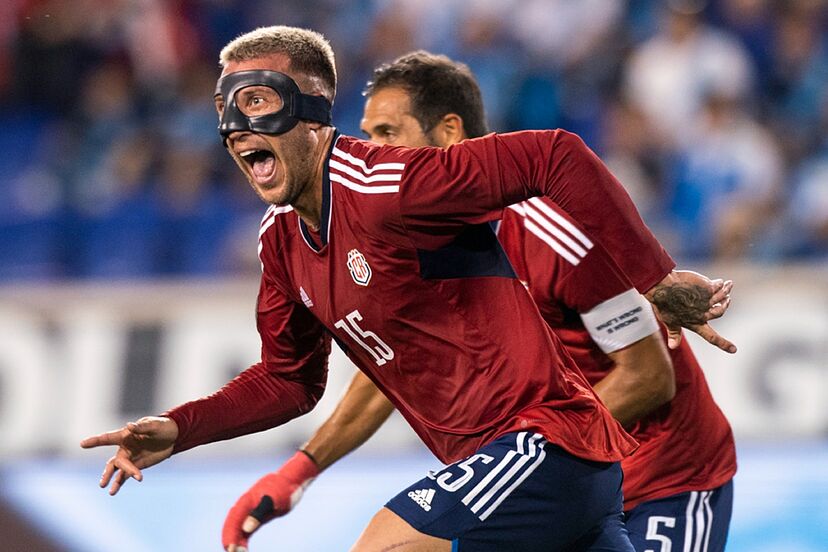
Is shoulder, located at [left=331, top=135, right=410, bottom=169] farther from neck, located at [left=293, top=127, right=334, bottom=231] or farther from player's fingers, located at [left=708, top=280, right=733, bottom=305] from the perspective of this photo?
player's fingers, located at [left=708, top=280, right=733, bottom=305]

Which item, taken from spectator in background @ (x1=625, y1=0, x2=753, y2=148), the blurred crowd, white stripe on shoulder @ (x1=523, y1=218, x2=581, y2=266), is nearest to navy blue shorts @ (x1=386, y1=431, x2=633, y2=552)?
white stripe on shoulder @ (x1=523, y1=218, x2=581, y2=266)

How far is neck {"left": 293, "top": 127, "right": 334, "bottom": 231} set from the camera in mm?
3633

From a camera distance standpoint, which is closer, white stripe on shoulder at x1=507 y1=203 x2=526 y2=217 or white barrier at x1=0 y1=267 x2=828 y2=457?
white stripe on shoulder at x1=507 y1=203 x2=526 y2=217

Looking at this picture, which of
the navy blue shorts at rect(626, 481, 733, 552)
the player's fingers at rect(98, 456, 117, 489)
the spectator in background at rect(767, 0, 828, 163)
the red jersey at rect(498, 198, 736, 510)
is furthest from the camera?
the spectator in background at rect(767, 0, 828, 163)

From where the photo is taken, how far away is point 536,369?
3.50m

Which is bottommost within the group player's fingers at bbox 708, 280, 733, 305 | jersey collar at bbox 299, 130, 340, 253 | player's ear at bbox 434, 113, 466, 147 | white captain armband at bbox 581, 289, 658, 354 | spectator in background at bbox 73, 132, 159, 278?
player's fingers at bbox 708, 280, 733, 305

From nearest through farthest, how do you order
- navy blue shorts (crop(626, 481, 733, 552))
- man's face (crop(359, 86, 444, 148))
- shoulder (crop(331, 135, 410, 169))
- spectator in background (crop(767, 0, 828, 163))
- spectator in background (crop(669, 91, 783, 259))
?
shoulder (crop(331, 135, 410, 169)) < navy blue shorts (crop(626, 481, 733, 552)) < man's face (crop(359, 86, 444, 148)) < spectator in background (crop(669, 91, 783, 259)) < spectator in background (crop(767, 0, 828, 163))

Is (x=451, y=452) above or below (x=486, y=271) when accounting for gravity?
below

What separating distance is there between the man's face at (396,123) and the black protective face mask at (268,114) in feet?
3.36

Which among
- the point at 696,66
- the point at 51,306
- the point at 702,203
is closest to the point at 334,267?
the point at 51,306

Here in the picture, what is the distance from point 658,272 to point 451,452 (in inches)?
30.3

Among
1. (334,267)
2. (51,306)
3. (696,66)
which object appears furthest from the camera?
(696,66)

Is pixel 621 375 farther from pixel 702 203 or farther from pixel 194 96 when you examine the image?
pixel 194 96

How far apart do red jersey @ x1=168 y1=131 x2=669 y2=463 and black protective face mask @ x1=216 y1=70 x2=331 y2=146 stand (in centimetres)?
14
